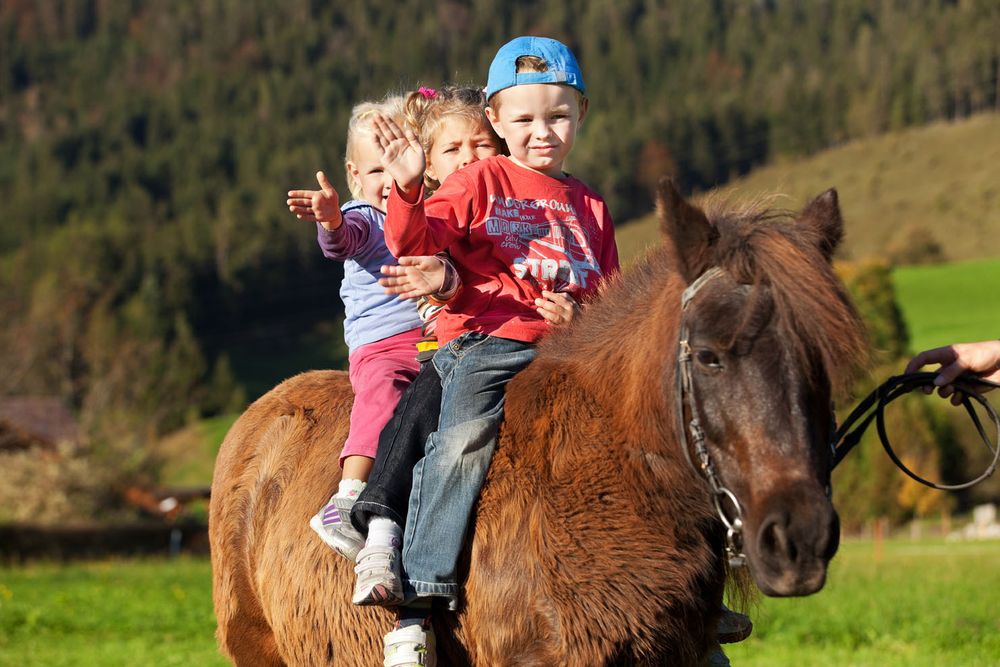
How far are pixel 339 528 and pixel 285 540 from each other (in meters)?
0.69

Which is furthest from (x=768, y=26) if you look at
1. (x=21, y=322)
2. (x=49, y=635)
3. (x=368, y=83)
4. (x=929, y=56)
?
(x=49, y=635)

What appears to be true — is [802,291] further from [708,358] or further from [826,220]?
[826,220]

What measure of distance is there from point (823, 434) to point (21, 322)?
208 ft

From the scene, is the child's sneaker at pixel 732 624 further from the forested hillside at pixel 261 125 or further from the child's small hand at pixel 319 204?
the forested hillside at pixel 261 125

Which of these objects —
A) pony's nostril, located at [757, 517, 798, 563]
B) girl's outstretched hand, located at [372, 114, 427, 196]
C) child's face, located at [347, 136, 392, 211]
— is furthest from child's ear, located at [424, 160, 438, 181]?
pony's nostril, located at [757, 517, 798, 563]

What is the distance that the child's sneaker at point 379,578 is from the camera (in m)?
3.93

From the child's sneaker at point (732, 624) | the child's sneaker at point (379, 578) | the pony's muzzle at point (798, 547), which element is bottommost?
the child's sneaker at point (732, 624)

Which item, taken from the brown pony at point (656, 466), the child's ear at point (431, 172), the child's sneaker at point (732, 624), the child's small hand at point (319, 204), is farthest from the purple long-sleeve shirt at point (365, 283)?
the child's sneaker at point (732, 624)

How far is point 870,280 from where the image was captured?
2240 inches

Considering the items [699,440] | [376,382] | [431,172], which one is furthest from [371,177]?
[699,440]

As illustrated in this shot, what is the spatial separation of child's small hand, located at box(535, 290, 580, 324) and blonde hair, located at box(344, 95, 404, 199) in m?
1.66

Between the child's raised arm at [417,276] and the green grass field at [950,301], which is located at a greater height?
the child's raised arm at [417,276]

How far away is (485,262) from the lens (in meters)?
4.40

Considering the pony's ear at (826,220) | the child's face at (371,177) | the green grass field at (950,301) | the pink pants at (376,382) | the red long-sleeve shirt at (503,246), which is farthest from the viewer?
the green grass field at (950,301)
